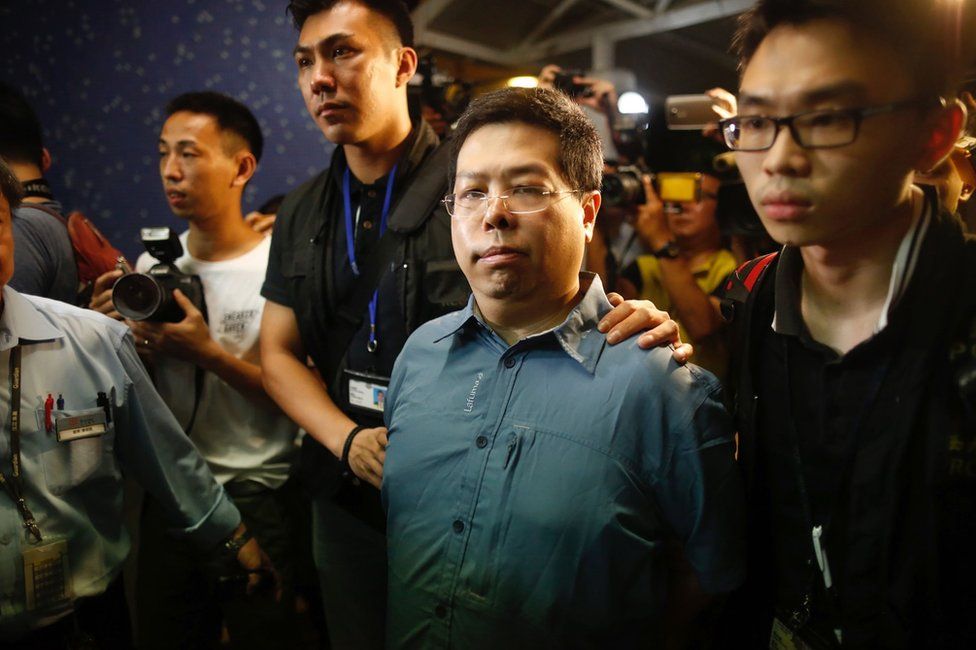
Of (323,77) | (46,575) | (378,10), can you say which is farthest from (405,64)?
(46,575)

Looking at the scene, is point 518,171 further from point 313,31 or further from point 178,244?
point 178,244

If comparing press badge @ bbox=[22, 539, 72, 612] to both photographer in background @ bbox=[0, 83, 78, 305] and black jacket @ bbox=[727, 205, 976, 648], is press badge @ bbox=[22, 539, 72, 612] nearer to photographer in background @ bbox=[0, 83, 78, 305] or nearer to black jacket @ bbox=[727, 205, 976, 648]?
photographer in background @ bbox=[0, 83, 78, 305]

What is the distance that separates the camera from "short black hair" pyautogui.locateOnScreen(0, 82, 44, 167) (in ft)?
6.94

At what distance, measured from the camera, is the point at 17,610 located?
137 centimetres

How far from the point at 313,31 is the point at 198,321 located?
94 cm

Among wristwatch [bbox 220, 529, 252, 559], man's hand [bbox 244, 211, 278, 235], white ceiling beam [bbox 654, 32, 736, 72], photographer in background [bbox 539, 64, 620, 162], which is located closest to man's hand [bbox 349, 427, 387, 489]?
wristwatch [bbox 220, 529, 252, 559]

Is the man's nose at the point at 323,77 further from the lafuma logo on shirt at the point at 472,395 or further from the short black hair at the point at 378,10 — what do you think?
the lafuma logo on shirt at the point at 472,395

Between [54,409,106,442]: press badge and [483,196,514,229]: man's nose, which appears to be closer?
[483,196,514,229]: man's nose

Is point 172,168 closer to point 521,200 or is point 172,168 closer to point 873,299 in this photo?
point 521,200

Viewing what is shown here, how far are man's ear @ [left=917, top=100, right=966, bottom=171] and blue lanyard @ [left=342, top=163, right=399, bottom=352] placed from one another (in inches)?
50.4

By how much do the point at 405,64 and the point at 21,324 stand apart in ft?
3.99

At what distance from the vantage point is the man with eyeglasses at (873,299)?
861 millimetres

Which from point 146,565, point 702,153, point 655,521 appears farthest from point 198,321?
point 702,153

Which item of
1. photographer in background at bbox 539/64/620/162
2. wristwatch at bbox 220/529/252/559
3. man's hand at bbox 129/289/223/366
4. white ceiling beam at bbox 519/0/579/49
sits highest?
white ceiling beam at bbox 519/0/579/49
